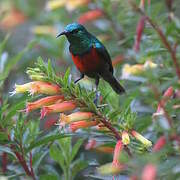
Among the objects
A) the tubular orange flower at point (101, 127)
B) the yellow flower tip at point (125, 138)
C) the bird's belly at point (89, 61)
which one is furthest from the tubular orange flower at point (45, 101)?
the bird's belly at point (89, 61)

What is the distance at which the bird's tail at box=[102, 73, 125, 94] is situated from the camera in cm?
314

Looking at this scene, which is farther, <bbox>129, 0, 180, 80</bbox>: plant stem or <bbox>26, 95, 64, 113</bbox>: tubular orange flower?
<bbox>26, 95, 64, 113</bbox>: tubular orange flower

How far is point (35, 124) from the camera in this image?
8.91 ft

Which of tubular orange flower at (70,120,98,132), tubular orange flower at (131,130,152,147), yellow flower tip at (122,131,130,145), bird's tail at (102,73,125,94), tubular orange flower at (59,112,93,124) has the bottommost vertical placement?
bird's tail at (102,73,125,94)

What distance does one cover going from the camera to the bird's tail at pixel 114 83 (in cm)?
314

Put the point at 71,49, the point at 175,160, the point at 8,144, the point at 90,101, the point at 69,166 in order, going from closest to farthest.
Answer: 1. the point at 175,160
2. the point at 90,101
3. the point at 8,144
4. the point at 69,166
5. the point at 71,49

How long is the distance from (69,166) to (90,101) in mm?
606

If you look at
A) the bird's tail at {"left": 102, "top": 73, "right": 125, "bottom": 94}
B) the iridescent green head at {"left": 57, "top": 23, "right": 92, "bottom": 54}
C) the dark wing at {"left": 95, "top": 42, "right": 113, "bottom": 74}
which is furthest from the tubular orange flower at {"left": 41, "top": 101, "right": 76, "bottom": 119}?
the iridescent green head at {"left": 57, "top": 23, "right": 92, "bottom": 54}

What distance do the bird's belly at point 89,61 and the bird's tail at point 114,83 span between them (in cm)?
12

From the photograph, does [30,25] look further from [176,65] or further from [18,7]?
[176,65]

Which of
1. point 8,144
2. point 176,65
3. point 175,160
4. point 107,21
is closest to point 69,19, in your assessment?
point 107,21

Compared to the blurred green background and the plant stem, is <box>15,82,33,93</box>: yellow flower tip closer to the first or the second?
the blurred green background

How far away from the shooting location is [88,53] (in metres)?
3.55

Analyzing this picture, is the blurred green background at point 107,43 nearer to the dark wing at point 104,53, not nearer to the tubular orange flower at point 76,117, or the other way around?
the dark wing at point 104,53
